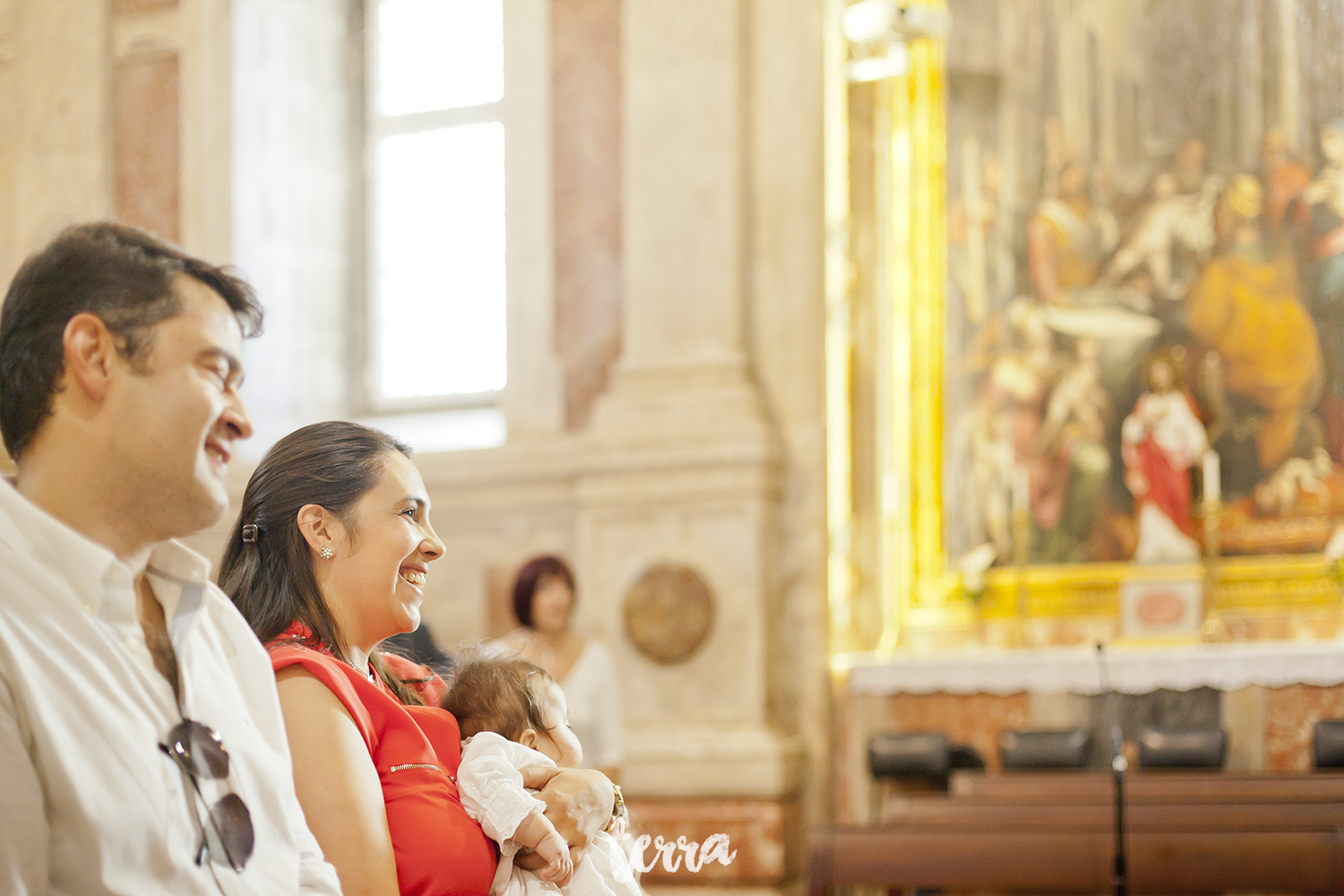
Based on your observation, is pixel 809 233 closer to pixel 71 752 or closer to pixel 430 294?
pixel 430 294

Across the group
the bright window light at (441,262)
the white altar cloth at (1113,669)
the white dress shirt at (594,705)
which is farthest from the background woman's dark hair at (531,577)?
the bright window light at (441,262)

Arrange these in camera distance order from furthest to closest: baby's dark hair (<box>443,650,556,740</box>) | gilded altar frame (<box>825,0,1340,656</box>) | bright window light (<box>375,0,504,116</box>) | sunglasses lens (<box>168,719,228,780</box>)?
bright window light (<box>375,0,504,116</box>)
gilded altar frame (<box>825,0,1340,656</box>)
baby's dark hair (<box>443,650,556,740</box>)
sunglasses lens (<box>168,719,228,780</box>)

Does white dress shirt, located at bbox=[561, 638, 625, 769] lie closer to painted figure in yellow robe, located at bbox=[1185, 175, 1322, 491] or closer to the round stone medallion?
the round stone medallion

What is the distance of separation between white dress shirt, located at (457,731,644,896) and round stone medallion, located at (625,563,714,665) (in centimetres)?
552

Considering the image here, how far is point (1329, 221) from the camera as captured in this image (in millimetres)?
8117

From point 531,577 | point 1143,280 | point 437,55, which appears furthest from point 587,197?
point 531,577

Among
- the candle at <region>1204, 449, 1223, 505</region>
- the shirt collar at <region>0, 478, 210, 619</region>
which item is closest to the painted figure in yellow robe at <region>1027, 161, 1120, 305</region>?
the candle at <region>1204, 449, 1223, 505</region>

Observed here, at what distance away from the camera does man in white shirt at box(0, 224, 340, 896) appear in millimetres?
1521

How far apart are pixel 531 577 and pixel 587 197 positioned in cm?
384

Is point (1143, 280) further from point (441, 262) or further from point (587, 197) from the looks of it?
point (441, 262)

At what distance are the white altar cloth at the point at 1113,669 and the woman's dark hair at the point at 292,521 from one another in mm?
5234

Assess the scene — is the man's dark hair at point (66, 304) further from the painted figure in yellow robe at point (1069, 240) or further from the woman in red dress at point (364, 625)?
the painted figure in yellow robe at point (1069, 240)

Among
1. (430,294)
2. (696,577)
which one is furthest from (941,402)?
(430,294)

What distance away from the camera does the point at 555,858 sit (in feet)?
7.36
